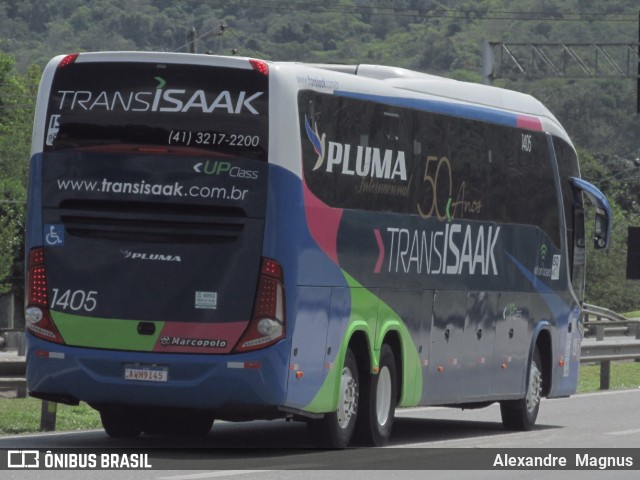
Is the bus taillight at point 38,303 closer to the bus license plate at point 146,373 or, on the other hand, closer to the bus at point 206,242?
the bus at point 206,242

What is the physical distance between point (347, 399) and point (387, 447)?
0.86 m

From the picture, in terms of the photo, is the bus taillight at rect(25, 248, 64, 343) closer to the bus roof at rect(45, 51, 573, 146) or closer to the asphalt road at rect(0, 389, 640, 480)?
the asphalt road at rect(0, 389, 640, 480)

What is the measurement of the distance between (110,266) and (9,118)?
74.4 metres

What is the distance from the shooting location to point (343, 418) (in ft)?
50.9

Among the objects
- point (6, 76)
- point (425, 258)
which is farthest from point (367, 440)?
point (6, 76)

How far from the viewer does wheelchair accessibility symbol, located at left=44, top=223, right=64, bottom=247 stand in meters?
14.6

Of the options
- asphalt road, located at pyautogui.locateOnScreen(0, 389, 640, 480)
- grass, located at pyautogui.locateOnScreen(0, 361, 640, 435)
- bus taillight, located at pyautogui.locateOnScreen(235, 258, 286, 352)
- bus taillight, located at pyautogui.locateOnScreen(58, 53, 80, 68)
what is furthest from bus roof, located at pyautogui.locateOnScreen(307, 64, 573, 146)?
grass, located at pyautogui.locateOnScreen(0, 361, 640, 435)

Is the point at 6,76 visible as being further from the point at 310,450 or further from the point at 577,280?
the point at 310,450

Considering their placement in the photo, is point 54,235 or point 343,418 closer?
point 54,235

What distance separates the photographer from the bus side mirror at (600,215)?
2092cm

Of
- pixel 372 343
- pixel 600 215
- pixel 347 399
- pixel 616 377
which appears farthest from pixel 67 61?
pixel 616 377

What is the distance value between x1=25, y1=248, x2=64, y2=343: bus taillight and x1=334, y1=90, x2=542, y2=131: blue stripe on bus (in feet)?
9.85

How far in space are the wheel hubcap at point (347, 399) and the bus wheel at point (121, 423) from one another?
1.95m

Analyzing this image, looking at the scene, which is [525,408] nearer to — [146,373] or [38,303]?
[146,373]
